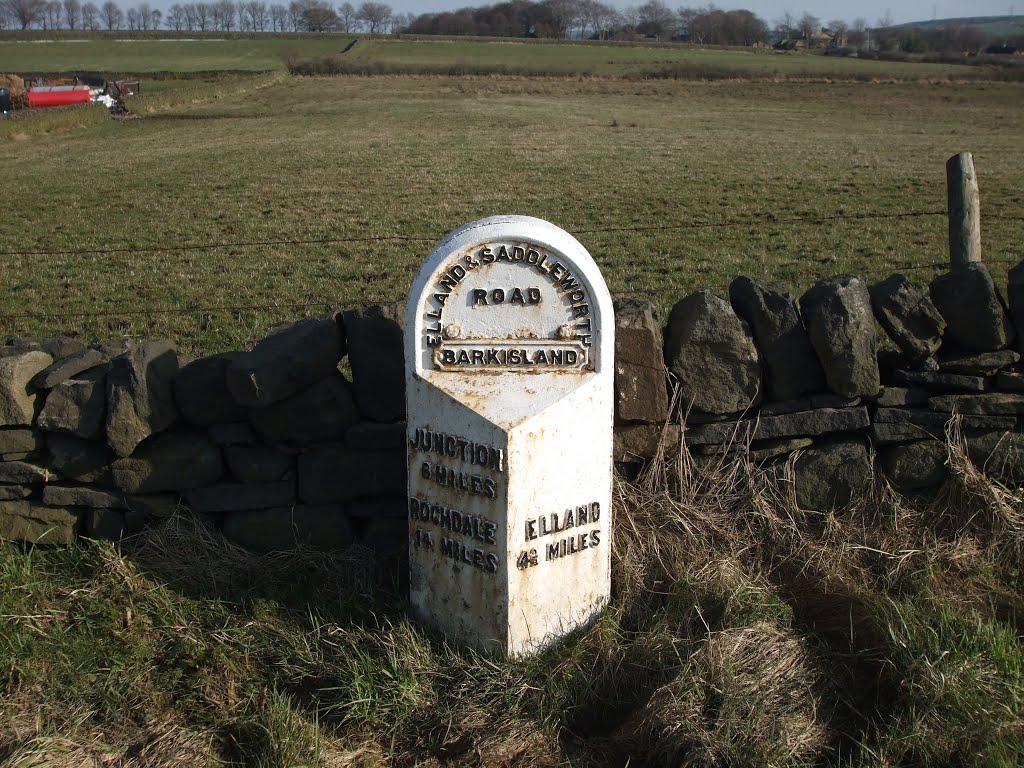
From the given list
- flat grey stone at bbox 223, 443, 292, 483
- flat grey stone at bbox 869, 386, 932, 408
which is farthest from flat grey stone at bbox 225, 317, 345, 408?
flat grey stone at bbox 869, 386, 932, 408

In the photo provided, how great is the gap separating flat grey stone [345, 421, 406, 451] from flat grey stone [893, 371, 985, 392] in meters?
2.45

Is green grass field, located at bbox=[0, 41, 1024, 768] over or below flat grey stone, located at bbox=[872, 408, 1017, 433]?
below

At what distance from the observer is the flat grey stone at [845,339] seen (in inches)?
181

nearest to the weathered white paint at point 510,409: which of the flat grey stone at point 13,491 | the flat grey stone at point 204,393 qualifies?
the flat grey stone at point 204,393

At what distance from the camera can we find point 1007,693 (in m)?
3.48

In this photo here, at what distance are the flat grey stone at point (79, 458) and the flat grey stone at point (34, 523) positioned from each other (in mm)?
192

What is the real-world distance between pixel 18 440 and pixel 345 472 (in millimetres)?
1546

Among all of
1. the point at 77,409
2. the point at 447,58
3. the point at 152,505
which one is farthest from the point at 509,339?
the point at 447,58

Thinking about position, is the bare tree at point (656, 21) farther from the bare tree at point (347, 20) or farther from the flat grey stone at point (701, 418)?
the flat grey stone at point (701, 418)

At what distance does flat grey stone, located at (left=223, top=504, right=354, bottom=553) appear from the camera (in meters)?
4.75

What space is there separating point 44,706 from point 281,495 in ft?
4.56

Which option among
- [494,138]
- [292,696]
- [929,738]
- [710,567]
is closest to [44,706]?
[292,696]

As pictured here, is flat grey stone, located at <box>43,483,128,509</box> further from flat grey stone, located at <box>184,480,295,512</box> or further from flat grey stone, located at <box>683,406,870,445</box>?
flat grey stone, located at <box>683,406,870,445</box>

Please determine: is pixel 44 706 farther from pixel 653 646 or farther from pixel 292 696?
pixel 653 646
